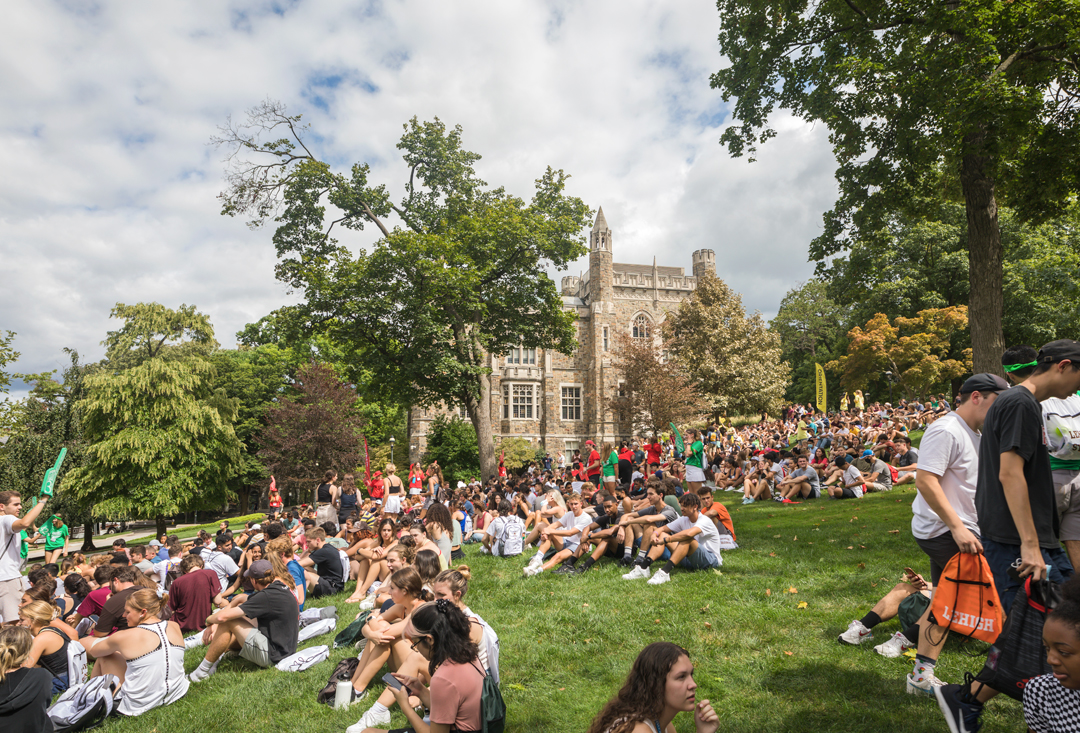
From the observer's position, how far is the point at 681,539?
7566 mm

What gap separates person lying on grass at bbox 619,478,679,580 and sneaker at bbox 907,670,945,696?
13.6 ft

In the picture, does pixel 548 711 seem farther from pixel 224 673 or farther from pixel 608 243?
pixel 608 243

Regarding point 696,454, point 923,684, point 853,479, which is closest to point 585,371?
point 696,454

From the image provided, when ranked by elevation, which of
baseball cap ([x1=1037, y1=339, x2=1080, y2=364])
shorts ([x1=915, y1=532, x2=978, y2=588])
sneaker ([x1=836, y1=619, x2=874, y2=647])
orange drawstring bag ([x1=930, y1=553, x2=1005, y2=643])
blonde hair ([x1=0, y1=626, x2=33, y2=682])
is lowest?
sneaker ([x1=836, y1=619, x2=874, y2=647])

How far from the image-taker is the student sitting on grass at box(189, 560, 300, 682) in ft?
19.7

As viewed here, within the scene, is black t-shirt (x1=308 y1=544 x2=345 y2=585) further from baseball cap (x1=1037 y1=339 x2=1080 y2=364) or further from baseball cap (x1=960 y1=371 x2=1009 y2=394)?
baseball cap (x1=1037 y1=339 x2=1080 y2=364)

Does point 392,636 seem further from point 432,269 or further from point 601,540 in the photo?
point 432,269

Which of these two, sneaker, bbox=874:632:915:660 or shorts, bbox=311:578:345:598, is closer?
sneaker, bbox=874:632:915:660

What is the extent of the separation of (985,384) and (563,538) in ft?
22.1

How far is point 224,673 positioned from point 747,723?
514cm

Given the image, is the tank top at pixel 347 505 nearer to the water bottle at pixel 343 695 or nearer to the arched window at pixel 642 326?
the water bottle at pixel 343 695

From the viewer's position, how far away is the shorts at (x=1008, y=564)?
2.91 metres

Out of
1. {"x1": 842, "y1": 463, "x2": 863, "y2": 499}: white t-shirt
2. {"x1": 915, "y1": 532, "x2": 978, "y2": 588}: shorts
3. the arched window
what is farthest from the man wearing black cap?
the arched window

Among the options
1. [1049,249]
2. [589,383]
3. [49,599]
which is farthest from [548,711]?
[589,383]
